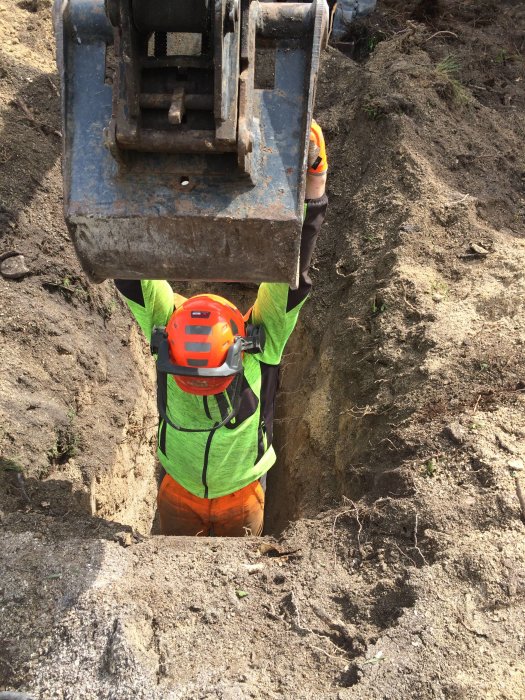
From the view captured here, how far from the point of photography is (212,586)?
3.20 meters

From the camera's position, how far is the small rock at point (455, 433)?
347 cm

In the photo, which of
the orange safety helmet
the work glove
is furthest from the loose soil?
the work glove

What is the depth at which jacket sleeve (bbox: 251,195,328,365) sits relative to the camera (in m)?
2.82

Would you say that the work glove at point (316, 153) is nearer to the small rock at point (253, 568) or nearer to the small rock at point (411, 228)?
the small rock at point (253, 568)

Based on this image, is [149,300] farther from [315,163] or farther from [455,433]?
[455,433]

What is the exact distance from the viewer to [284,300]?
322cm

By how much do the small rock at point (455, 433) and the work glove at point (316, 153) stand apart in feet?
5.48

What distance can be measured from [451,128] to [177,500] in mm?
3687

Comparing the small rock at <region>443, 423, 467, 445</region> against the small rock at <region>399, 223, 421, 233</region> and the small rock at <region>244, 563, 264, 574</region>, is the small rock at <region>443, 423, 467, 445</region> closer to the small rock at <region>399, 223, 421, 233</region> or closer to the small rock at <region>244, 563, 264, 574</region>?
the small rock at <region>244, 563, 264, 574</region>

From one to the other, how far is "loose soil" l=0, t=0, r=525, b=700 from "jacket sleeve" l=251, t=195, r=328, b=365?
92 centimetres

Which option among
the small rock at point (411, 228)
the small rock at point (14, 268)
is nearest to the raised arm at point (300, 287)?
the small rock at point (411, 228)

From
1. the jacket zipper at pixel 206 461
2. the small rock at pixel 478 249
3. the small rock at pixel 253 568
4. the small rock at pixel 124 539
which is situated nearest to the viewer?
the small rock at pixel 253 568

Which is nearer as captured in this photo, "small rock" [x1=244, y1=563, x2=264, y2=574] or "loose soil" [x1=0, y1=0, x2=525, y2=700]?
"loose soil" [x1=0, y1=0, x2=525, y2=700]

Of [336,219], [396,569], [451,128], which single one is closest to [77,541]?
[396,569]
